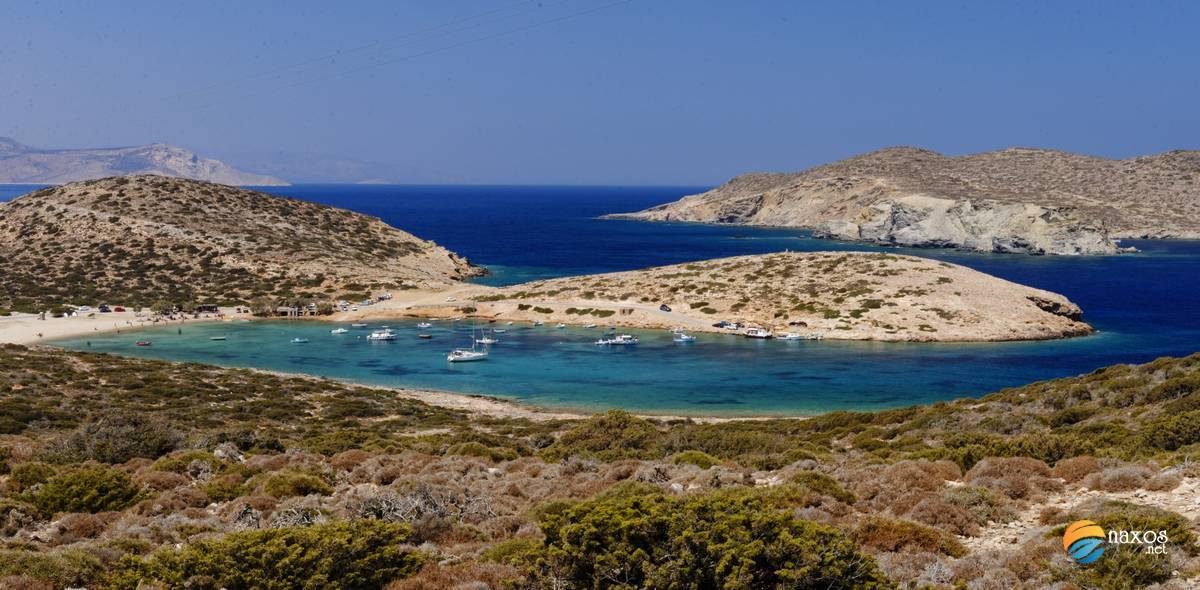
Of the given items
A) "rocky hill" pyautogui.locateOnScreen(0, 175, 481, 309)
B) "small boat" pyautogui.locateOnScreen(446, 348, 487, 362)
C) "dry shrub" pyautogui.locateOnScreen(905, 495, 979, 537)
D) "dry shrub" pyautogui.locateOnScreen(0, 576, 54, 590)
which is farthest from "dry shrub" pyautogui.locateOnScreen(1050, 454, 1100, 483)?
"rocky hill" pyautogui.locateOnScreen(0, 175, 481, 309)

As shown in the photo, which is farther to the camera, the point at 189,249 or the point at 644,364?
the point at 189,249

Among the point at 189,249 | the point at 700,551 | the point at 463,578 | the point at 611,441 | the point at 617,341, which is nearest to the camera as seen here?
the point at 700,551

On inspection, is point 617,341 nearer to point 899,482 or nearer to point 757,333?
point 757,333

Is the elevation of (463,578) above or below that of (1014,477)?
below

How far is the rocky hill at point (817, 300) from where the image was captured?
75.4 meters

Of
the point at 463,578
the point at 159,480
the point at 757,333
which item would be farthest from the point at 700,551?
the point at 757,333

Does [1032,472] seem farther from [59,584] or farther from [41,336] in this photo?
[41,336]

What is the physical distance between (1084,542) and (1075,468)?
611 centimetres

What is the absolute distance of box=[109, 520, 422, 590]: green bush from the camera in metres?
11.1

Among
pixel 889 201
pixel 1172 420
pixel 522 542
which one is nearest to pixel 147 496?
pixel 522 542

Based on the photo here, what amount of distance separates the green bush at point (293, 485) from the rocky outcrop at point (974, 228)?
16990 centimetres

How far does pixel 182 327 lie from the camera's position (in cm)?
7712

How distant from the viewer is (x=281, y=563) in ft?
36.7

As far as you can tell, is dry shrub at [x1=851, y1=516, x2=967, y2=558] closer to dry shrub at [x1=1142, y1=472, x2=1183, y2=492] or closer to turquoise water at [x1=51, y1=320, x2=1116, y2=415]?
dry shrub at [x1=1142, y1=472, x2=1183, y2=492]
